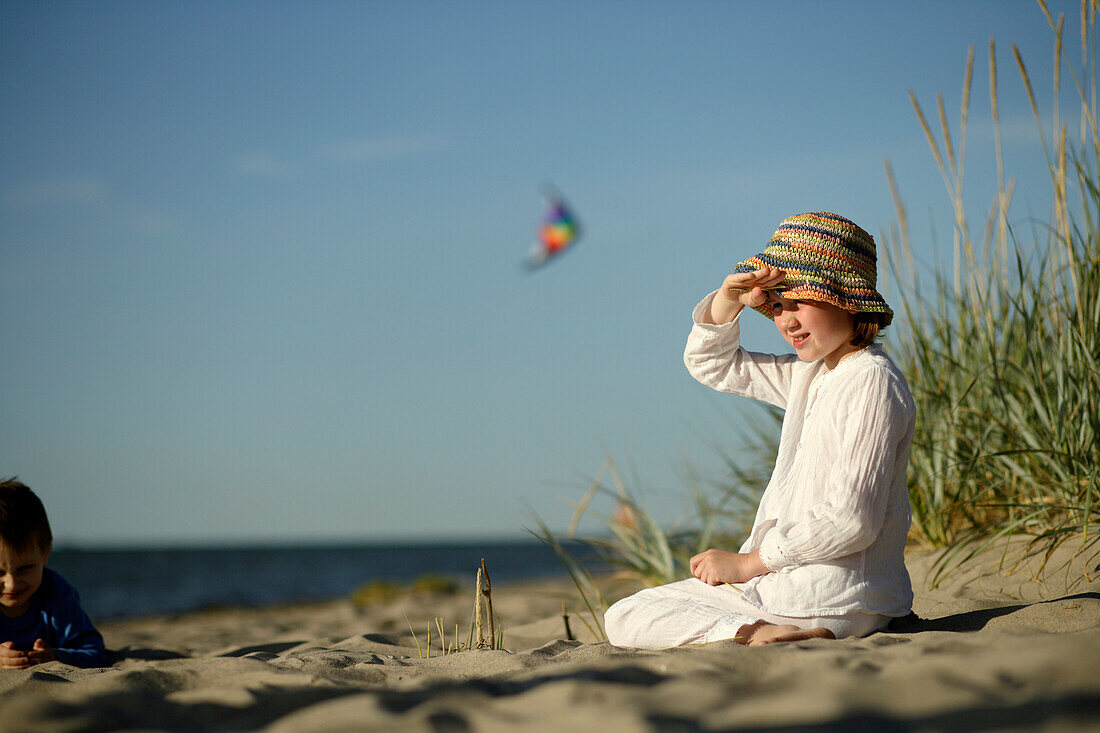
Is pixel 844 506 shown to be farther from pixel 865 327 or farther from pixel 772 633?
pixel 865 327

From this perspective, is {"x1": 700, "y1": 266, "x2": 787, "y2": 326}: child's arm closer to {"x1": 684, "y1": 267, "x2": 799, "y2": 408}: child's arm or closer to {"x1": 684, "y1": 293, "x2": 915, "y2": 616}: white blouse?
{"x1": 684, "y1": 267, "x2": 799, "y2": 408}: child's arm

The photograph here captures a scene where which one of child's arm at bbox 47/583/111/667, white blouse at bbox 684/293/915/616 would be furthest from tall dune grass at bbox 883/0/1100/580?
child's arm at bbox 47/583/111/667

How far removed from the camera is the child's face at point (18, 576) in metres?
2.62

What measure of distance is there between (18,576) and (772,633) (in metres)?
2.27

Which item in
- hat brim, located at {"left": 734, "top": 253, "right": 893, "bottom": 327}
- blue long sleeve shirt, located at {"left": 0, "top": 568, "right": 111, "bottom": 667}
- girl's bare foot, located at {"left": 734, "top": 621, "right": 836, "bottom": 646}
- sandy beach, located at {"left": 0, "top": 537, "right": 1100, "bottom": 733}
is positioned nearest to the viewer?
sandy beach, located at {"left": 0, "top": 537, "right": 1100, "bottom": 733}

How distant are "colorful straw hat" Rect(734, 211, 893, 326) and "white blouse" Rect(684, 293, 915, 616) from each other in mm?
156

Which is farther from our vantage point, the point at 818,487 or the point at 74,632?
the point at 74,632

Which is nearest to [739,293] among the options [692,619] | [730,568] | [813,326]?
[813,326]

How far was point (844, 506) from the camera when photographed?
187cm

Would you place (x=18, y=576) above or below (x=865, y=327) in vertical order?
below

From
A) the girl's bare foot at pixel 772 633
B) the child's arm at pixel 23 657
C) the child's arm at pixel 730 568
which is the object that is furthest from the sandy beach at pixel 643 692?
the child's arm at pixel 23 657

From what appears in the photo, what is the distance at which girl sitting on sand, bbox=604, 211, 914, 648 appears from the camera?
190cm

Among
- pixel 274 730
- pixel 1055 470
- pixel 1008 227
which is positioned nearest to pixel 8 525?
pixel 274 730

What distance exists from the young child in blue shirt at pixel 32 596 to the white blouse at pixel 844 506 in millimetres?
2101
